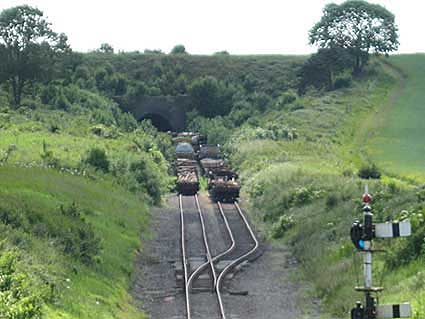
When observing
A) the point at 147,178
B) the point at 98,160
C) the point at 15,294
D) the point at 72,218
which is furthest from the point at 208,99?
the point at 15,294

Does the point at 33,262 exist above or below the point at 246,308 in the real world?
above

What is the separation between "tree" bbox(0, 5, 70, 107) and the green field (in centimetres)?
3059

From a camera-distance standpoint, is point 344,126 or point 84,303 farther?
point 344,126

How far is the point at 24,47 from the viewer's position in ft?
269

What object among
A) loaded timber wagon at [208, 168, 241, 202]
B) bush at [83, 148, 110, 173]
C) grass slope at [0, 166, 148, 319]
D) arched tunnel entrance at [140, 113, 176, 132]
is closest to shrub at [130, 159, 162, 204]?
bush at [83, 148, 110, 173]

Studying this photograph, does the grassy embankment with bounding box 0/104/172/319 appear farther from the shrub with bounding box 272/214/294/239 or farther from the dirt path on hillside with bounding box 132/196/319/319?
the shrub with bounding box 272/214/294/239

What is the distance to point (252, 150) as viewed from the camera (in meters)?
66.4

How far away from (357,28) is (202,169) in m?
46.9

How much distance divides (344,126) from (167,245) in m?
51.8

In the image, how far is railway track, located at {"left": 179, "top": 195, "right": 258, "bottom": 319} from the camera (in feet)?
82.0

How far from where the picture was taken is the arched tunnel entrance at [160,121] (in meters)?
101

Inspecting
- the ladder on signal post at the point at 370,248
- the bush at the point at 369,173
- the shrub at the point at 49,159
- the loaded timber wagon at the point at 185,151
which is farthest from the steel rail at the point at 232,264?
the loaded timber wagon at the point at 185,151

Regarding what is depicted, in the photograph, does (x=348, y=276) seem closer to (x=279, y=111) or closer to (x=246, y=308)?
(x=246, y=308)

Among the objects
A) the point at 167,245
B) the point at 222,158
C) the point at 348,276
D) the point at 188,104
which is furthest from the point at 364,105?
the point at 348,276
